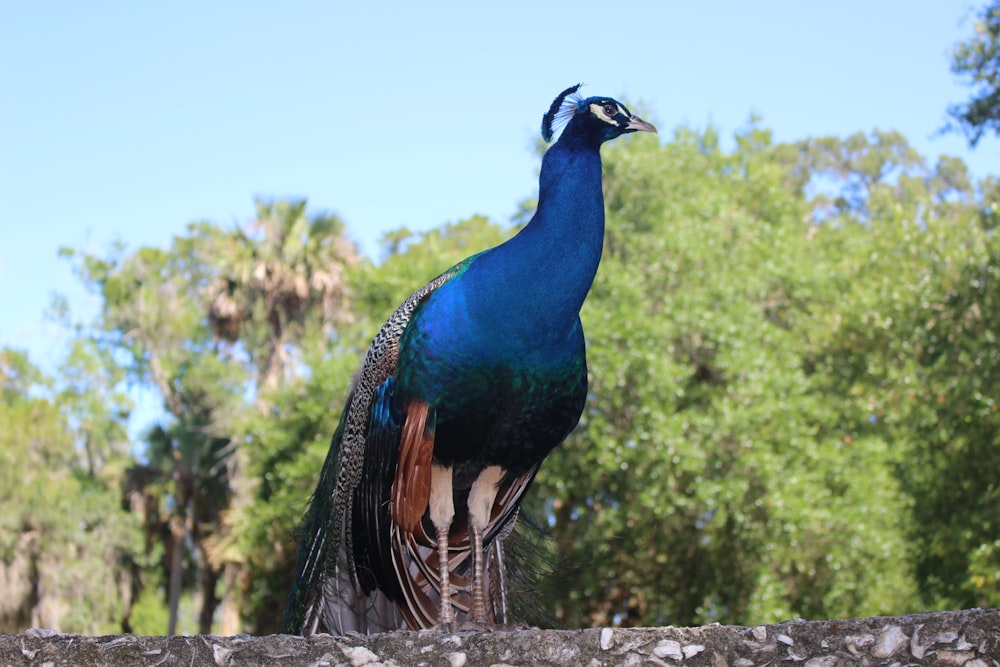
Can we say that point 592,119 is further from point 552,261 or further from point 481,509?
point 481,509

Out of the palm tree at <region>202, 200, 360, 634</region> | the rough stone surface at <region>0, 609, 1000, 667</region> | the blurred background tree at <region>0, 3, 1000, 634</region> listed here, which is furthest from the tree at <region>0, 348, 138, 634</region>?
the rough stone surface at <region>0, 609, 1000, 667</region>

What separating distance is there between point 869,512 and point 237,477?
1131 cm

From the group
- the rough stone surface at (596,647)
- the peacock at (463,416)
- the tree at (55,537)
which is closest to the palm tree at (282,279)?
the tree at (55,537)

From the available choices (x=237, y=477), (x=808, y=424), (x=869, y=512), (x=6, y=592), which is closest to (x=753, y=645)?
(x=869, y=512)

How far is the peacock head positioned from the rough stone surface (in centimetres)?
214

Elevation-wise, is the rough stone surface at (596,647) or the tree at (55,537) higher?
the tree at (55,537)

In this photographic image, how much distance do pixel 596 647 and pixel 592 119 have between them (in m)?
2.25

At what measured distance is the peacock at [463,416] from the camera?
4.21 meters

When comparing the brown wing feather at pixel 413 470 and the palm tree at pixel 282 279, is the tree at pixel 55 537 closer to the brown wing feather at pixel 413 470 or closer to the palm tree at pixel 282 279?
the palm tree at pixel 282 279

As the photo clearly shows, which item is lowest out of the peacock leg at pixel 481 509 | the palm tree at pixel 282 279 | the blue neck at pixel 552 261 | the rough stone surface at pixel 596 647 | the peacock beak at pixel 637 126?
the rough stone surface at pixel 596 647

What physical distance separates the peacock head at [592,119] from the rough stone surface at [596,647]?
7.03 ft

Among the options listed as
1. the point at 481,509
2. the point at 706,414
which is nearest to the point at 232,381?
the point at 706,414

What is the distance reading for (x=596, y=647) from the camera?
3.23 meters

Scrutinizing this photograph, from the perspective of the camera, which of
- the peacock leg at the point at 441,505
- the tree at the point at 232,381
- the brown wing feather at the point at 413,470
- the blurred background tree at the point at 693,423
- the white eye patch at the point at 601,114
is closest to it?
the brown wing feather at the point at 413,470
